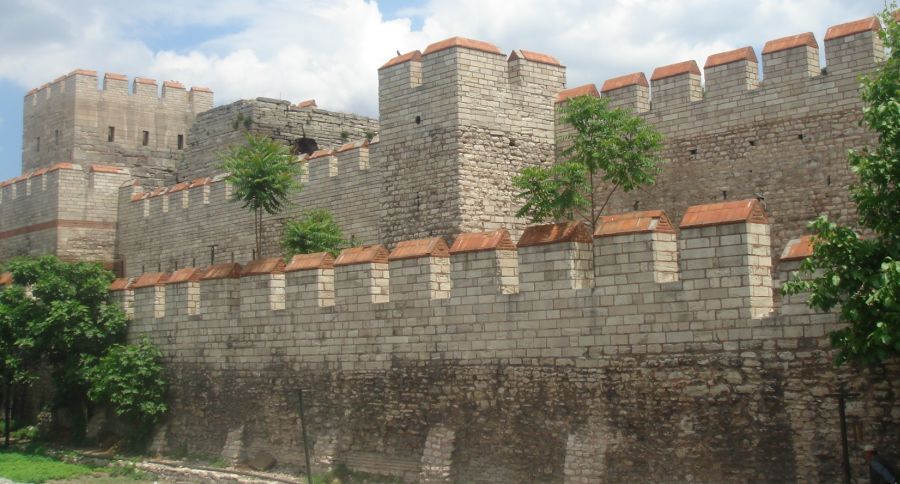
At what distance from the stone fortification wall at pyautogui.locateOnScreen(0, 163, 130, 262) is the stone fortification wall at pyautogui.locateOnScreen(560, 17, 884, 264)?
13.8 m

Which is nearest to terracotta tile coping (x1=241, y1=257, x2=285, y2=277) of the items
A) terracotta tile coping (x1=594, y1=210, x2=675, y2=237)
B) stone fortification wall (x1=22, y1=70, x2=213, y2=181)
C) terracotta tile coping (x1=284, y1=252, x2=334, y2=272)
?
terracotta tile coping (x1=284, y1=252, x2=334, y2=272)

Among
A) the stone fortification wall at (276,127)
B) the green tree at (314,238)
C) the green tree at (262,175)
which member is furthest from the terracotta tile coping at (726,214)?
the stone fortification wall at (276,127)

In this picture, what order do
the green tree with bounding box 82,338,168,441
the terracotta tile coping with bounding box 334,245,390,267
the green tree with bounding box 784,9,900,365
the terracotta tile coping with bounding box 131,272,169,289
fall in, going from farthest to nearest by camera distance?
the terracotta tile coping with bounding box 131,272,169,289 → the green tree with bounding box 82,338,168,441 → the terracotta tile coping with bounding box 334,245,390,267 → the green tree with bounding box 784,9,900,365

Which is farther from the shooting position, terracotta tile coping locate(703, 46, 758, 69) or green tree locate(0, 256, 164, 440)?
green tree locate(0, 256, 164, 440)

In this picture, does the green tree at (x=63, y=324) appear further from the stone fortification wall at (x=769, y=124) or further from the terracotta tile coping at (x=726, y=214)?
the terracotta tile coping at (x=726, y=214)

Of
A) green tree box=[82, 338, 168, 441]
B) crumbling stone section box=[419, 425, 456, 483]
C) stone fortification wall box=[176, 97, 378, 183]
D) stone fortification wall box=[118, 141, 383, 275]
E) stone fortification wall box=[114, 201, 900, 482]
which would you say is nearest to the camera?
stone fortification wall box=[114, 201, 900, 482]

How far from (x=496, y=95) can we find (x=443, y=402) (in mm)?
4825

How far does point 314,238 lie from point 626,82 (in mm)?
6433

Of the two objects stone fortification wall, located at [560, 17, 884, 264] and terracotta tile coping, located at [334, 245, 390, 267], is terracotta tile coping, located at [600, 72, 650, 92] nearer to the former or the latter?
stone fortification wall, located at [560, 17, 884, 264]

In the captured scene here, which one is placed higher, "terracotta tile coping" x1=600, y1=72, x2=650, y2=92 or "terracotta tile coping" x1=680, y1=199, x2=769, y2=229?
"terracotta tile coping" x1=600, y1=72, x2=650, y2=92

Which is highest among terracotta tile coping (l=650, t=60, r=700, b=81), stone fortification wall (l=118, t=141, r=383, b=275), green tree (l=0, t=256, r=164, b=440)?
terracotta tile coping (l=650, t=60, r=700, b=81)

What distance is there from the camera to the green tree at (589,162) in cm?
1356

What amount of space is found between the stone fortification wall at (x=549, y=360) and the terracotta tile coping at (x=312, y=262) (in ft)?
0.09

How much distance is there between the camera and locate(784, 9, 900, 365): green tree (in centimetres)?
860
